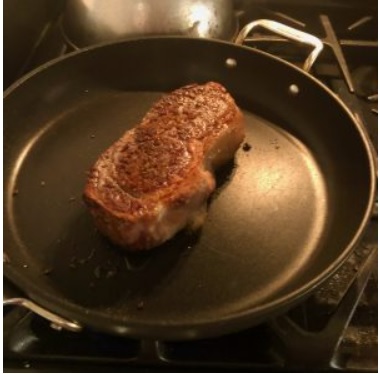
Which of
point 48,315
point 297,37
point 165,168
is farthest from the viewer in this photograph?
point 297,37

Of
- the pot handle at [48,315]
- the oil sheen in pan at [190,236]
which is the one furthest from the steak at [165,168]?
the pot handle at [48,315]

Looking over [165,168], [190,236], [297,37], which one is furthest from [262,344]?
[297,37]

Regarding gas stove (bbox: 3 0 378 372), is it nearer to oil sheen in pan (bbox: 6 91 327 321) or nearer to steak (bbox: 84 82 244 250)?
oil sheen in pan (bbox: 6 91 327 321)

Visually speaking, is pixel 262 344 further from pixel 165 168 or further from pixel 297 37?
pixel 297 37

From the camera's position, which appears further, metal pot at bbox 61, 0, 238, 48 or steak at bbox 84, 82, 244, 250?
metal pot at bbox 61, 0, 238, 48

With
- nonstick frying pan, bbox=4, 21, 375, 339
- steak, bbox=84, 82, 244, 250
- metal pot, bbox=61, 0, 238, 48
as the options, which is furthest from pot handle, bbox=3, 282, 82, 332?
metal pot, bbox=61, 0, 238, 48

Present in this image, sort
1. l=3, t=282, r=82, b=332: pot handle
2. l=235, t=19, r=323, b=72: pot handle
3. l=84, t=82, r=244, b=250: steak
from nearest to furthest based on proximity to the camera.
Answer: l=3, t=282, r=82, b=332: pot handle, l=84, t=82, r=244, b=250: steak, l=235, t=19, r=323, b=72: pot handle

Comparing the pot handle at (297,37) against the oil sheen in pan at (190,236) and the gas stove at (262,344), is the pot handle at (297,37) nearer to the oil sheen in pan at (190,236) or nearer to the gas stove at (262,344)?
the oil sheen in pan at (190,236)
